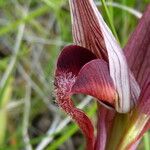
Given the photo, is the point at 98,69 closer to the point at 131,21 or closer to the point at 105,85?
the point at 105,85

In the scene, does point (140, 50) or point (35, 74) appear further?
point (35, 74)

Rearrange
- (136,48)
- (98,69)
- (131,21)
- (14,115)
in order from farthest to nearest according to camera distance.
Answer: (14,115)
(131,21)
(136,48)
(98,69)

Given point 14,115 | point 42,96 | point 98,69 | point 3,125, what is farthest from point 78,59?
point 14,115

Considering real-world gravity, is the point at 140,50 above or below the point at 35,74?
above

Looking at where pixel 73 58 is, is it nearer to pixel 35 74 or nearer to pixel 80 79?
pixel 80 79

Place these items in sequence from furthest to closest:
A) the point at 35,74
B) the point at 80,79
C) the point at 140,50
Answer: the point at 35,74 < the point at 140,50 < the point at 80,79

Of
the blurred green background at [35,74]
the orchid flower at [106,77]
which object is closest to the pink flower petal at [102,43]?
the orchid flower at [106,77]

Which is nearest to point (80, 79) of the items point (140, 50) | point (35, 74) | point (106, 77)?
point (106, 77)

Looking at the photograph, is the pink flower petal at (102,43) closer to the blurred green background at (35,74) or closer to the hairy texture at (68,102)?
the hairy texture at (68,102)
